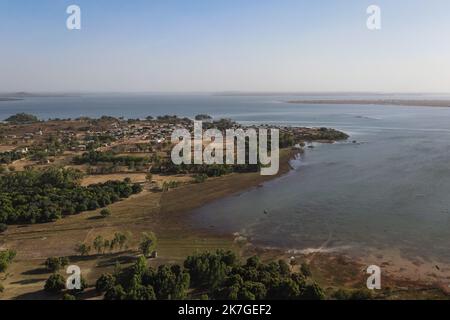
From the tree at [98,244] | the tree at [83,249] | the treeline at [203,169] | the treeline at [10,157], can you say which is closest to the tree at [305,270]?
the tree at [98,244]

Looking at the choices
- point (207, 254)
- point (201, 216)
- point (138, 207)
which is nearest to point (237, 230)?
point (201, 216)

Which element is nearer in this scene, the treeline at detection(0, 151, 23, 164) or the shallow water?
the shallow water

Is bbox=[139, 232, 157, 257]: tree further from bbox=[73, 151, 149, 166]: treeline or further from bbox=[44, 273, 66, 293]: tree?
bbox=[73, 151, 149, 166]: treeline

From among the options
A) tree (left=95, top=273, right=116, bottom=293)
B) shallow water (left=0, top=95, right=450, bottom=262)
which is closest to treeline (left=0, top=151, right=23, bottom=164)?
shallow water (left=0, top=95, right=450, bottom=262)

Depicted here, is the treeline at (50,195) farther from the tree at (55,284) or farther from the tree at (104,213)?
the tree at (55,284)

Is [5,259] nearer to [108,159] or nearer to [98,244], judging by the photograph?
[98,244]

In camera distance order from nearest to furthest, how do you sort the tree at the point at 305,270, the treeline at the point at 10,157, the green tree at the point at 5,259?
the tree at the point at 305,270
the green tree at the point at 5,259
the treeline at the point at 10,157

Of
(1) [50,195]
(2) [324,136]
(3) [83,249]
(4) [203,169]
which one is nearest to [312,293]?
(3) [83,249]
